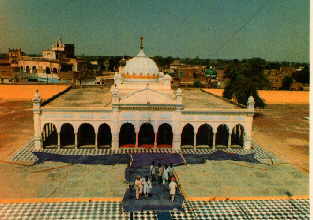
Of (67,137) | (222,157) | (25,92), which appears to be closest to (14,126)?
(67,137)

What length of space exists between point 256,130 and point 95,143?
18.1 meters

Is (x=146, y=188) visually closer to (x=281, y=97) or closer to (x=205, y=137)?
(x=205, y=137)

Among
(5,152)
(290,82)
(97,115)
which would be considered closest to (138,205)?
(97,115)

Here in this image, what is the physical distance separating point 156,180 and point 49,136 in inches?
593

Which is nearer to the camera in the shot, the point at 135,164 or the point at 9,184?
the point at 9,184

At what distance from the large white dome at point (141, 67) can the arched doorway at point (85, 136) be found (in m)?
6.51

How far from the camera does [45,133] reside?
28703 mm

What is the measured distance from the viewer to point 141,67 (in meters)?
30.6

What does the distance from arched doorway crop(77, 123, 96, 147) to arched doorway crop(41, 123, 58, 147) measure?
6.91 feet

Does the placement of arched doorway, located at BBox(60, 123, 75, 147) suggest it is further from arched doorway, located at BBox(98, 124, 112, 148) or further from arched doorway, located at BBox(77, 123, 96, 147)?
arched doorway, located at BBox(98, 124, 112, 148)

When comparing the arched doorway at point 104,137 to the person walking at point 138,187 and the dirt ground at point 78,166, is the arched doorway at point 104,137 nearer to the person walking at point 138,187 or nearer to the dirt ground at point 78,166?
the dirt ground at point 78,166

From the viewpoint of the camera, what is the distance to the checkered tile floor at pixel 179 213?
1559cm

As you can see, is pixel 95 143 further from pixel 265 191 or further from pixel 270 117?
pixel 270 117

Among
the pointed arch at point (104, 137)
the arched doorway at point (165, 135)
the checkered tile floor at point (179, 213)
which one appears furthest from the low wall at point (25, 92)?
the checkered tile floor at point (179, 213)
